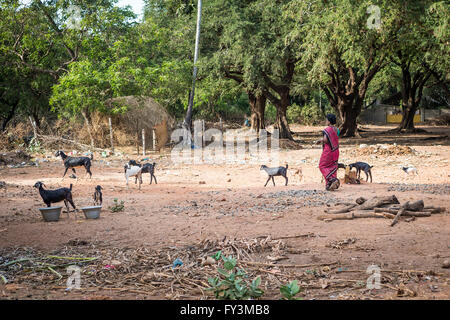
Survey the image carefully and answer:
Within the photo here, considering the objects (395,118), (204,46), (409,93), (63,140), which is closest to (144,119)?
(63,140)

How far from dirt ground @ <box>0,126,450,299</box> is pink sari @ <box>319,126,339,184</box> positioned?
1.34ft

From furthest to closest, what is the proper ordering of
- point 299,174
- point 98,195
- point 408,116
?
point 408,116
point 299,174
point 98,195

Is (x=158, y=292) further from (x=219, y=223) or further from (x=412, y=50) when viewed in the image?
(x=412, y=50)

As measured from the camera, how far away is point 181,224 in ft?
23.5

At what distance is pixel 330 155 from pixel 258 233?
156 inches

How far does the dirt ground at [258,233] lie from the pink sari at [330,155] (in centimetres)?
41

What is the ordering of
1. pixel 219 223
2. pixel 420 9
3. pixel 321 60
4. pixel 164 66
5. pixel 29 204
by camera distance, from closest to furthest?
pixel 219 223 < pixel 29 204 < pixel 420 9 < pixel 321 60 < pixel 164 66

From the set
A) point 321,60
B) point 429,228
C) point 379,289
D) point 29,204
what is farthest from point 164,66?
point 379,289

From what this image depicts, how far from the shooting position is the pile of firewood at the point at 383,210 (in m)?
6.81

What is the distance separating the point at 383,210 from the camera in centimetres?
698

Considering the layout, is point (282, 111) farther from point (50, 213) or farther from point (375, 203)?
point (50, 213)

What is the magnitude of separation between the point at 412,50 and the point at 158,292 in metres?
20.5

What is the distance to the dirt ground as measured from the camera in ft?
14.9

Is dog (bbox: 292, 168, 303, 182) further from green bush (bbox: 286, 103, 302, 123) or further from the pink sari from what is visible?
green bush (bbox: 286, 103, 302, 123)
